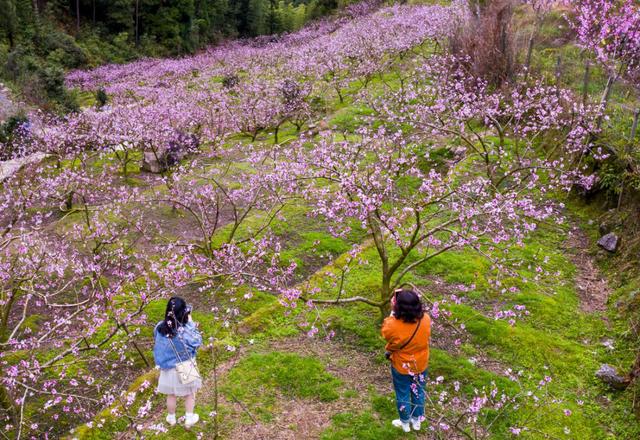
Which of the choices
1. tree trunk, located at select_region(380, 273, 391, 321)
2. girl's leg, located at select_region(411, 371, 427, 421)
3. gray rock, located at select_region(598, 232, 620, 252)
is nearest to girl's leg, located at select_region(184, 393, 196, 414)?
girl's leg, located at select_region(411, 371, 427, 421)

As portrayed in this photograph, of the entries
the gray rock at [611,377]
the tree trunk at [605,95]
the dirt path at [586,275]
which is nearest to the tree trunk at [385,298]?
the gray rock at [611,377]

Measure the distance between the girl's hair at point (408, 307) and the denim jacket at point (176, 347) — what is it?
8.02 feet

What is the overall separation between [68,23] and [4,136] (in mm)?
28259

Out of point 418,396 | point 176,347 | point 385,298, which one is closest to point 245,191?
point 385,298

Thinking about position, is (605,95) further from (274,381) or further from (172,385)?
(172,385)

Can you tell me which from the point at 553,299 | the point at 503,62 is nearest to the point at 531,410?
the point at 553,299

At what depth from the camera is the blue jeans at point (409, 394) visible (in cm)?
556

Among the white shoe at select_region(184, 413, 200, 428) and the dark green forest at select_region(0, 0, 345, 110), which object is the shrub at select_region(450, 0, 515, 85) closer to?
the white shoe at select_region(184, 413, 200, 428)

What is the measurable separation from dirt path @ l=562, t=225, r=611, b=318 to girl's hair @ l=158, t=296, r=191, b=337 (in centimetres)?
682

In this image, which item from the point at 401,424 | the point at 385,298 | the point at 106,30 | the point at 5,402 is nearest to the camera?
the point at 401,424

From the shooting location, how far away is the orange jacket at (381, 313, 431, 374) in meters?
5.38

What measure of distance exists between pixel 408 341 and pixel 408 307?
17.1 inches

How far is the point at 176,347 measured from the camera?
A: 5.59m

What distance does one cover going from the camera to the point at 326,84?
24.5m
